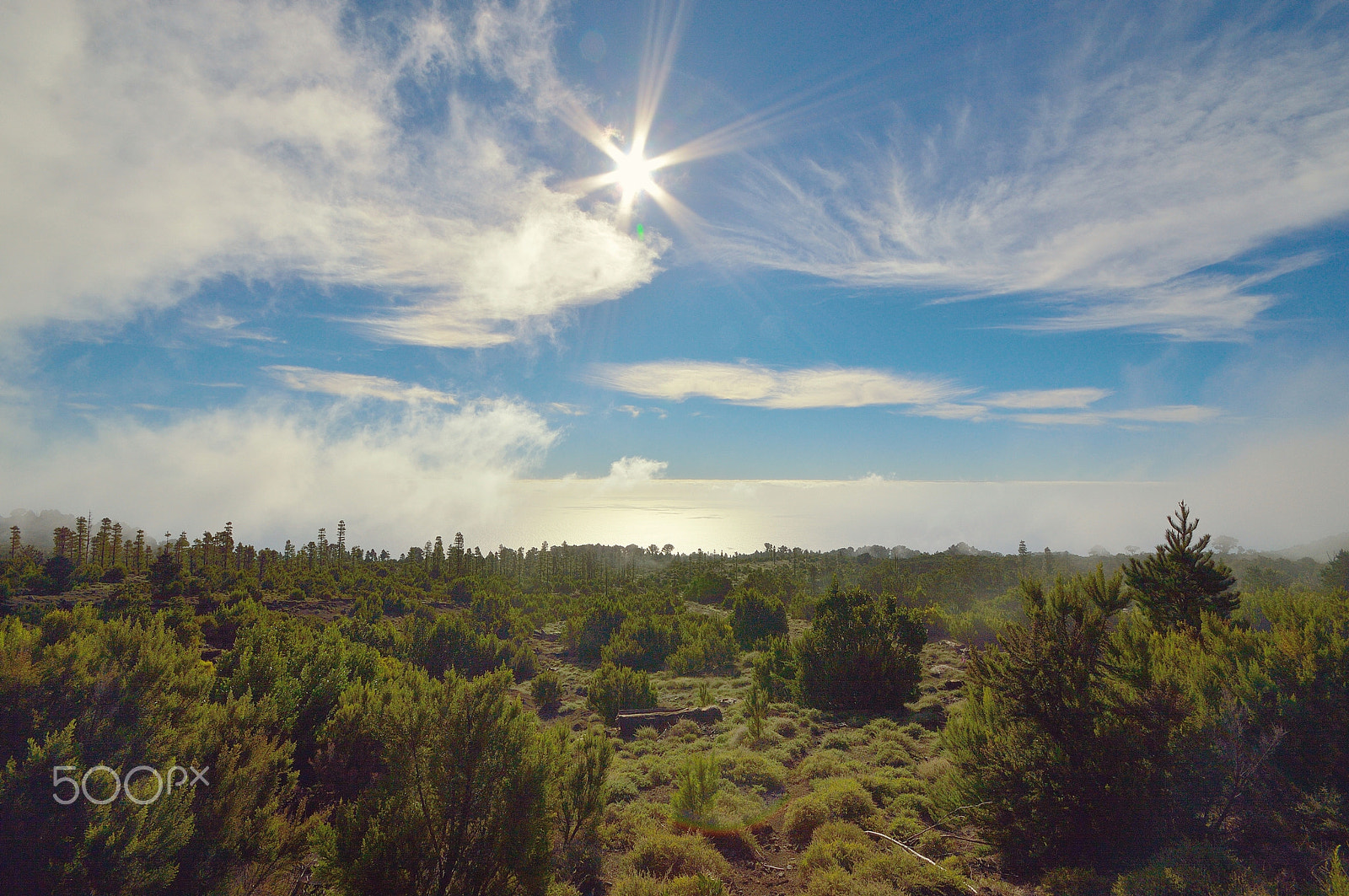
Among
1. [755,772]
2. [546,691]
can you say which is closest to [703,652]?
[546,691]

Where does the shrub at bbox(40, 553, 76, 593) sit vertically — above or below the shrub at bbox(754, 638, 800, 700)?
above

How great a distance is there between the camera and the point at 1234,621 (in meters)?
13.9

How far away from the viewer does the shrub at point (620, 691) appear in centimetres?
2264

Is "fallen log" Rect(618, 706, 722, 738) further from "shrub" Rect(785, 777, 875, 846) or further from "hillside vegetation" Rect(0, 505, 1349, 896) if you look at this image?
"shrub" Rect(785, 777, 875, 846)

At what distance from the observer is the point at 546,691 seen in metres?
26.7

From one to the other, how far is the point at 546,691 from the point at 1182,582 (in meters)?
26.1

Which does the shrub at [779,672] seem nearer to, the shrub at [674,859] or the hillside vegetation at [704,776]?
the hillside vegetation at [704,776]

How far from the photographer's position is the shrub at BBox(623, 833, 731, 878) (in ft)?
30.7

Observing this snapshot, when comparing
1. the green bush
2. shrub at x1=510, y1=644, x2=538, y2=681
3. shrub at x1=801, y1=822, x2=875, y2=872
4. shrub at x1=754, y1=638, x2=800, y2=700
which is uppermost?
the green bush

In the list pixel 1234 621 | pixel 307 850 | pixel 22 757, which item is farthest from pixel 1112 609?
pixel 22 757

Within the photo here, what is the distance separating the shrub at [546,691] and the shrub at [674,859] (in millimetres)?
17879

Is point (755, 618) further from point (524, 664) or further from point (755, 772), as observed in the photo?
point (755, 772)

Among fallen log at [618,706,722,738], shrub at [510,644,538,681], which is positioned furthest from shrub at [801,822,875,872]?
shrub at [510,644,538,681]

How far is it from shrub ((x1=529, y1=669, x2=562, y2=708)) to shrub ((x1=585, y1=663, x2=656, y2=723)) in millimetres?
3406
